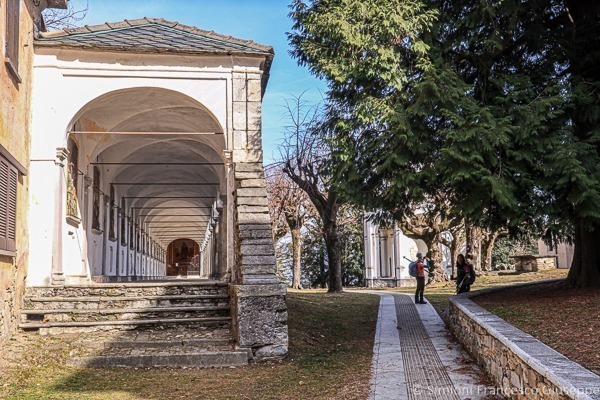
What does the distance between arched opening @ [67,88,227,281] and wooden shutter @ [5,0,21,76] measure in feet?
6.36

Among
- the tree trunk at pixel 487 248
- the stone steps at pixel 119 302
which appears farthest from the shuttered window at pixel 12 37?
the tree trunk at pixel 487 248

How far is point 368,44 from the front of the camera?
1011 centimetres

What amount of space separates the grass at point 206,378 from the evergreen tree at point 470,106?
297 cm

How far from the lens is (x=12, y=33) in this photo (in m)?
9.21

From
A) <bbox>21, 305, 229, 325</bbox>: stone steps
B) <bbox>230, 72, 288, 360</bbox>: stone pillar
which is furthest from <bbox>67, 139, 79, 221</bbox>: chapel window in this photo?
<bbox>230, 72, 288, 360</bbox>: stone pillar

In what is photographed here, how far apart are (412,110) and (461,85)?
2.88 feet

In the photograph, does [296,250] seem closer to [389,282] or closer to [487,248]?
[487,248]

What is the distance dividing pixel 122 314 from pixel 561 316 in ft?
21.5

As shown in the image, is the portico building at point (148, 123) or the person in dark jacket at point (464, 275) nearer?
the portico building at point (148, 123)

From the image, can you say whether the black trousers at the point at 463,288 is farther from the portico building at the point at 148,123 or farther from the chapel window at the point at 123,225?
A: the chapel window at the point at 123,225

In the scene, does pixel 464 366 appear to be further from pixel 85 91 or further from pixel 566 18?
pixel 85 91

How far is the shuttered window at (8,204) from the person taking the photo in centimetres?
868

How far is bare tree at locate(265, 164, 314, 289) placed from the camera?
29.3m

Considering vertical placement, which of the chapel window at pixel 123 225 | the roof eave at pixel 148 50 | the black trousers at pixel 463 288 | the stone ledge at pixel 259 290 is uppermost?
the roof eave at pixel 148 50
